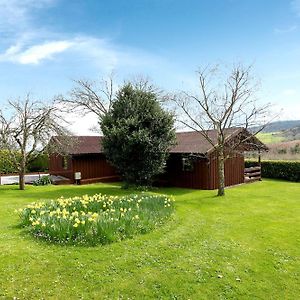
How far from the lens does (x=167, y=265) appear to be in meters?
7.30

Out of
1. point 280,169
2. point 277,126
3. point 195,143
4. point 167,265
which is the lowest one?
point 167,265

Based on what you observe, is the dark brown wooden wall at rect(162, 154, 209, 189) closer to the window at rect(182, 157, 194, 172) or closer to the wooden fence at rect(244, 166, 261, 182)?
the window at rect(182, 157, 194, 172)

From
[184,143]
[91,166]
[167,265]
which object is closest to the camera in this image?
[167,265]

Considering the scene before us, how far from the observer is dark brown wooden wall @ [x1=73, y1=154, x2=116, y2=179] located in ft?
83.7

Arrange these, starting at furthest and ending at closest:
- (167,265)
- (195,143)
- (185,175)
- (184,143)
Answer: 1. (184,143)
2. (195,143)
3. (185,175)
4. (167,265)

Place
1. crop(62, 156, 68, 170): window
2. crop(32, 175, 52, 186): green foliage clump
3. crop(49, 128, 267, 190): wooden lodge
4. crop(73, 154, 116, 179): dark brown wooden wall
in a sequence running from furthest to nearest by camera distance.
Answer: crop(62, 156, 68, 170): window < crop(73, 154, 116, 179): dark brown wooden wall < crop(32, 175, 52, 186): green foliage clump < crop(49, 128, 267, 190): wooden lodge

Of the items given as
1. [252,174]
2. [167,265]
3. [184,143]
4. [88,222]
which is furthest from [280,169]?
[167,265]

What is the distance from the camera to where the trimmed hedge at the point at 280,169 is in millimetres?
25284

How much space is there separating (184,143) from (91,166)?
26.6 ft

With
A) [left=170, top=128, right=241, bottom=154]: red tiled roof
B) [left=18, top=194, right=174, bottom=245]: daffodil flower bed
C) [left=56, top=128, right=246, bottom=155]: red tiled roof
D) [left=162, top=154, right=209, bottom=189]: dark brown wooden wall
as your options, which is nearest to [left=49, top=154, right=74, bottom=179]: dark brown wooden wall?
[left=56, top=128, right=246, bottom=155]: red tiled roof

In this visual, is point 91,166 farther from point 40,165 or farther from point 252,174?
point 252,174

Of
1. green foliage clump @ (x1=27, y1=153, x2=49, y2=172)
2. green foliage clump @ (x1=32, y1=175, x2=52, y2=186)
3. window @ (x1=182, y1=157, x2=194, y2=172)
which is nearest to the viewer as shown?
window @ (x1=182, y1=157, x2=194, y2=172)

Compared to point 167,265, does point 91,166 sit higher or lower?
higher

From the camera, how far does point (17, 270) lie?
682 cm
